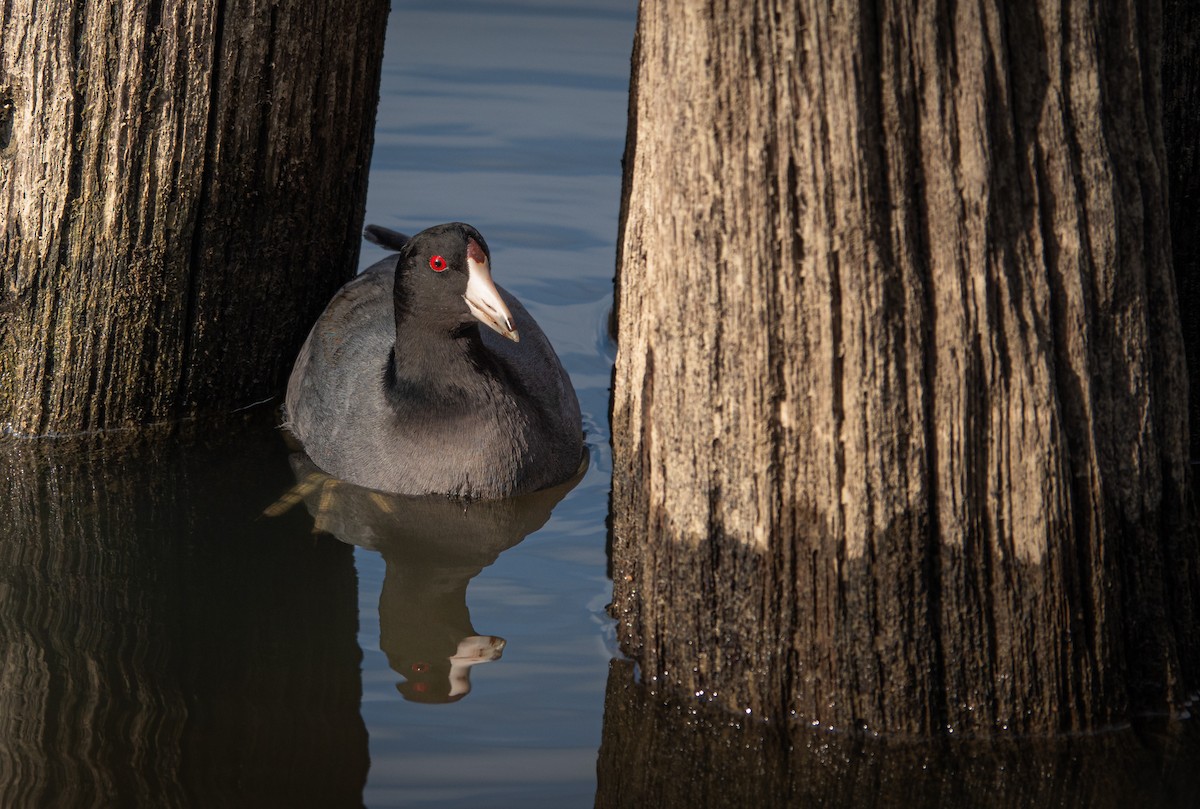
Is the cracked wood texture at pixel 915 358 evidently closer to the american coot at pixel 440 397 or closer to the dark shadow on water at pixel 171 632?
the dark shadow on water at pixel 171 632

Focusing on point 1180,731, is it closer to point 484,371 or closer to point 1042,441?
point 1042,441

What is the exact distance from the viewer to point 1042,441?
3.28 m

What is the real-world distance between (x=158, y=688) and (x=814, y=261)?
6.85ft

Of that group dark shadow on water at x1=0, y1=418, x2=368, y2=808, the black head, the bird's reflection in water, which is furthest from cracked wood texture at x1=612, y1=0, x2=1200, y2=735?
the black head

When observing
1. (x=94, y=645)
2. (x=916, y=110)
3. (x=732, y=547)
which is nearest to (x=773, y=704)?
(x=732, y=547)

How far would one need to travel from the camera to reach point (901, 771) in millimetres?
3498

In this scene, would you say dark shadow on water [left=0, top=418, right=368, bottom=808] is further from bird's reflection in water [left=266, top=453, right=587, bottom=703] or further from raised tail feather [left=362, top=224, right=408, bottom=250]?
raised tail feather [left=362, top=224, right=408, bottom=250]

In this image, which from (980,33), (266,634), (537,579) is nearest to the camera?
(980,33)

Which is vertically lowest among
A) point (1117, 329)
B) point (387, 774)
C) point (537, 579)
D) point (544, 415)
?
point (387, 774)

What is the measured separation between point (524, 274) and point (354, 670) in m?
3.35

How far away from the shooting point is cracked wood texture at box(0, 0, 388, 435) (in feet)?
16.2

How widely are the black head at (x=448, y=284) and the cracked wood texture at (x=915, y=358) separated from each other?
1496 mm

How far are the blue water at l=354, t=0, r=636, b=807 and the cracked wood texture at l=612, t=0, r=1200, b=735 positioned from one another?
2.00 feet

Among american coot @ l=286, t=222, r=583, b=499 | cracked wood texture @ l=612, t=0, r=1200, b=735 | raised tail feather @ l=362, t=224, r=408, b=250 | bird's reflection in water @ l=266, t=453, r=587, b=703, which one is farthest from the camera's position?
raised tail feather @ l=362, t=224, r=408, b=250
